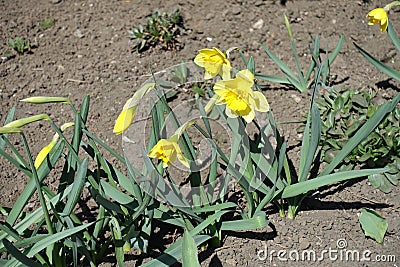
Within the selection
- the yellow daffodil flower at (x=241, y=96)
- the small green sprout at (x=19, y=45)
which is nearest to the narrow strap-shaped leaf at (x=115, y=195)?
the yellow daffodil flower at (x=241, y=96)

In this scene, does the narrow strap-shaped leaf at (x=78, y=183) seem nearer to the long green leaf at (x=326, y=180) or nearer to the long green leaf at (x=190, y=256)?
the long green leaf at (x=190, y=256)

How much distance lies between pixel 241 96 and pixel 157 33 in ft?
5.50

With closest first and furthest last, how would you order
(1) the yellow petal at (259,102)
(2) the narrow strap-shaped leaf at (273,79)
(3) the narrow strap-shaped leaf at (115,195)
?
(1) the yellow petal at (259,102) → (3) the narrow strap-shaped leaf at (115,195) → (2) the narrow strap-shaped leaf at (273,79)

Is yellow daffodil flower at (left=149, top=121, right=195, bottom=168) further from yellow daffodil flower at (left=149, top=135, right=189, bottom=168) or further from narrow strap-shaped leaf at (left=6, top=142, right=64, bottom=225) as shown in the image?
narrow strap-shaped leaf at (left=6, top=142, right=64, bottom=225)

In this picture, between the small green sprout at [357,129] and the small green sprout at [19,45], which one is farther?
the small green sprout at [19,45]

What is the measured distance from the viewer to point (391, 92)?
10.1 ft

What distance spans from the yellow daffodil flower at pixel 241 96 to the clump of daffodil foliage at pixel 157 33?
161 cm

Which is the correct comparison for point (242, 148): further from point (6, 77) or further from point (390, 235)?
point (6, 77)

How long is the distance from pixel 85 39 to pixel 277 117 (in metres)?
1.43

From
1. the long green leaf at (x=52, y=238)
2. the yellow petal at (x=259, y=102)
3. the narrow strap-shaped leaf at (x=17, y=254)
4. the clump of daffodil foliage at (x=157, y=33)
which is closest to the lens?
the narrow strap-shaped leaf at (x=17, y=254)

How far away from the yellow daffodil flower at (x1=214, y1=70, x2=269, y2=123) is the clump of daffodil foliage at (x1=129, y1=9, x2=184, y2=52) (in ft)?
5.29

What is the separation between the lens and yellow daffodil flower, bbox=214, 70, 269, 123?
6.10ft

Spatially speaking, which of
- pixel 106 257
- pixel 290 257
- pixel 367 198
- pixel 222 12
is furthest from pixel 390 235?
pixel 222 12

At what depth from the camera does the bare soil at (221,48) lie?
2.42m
